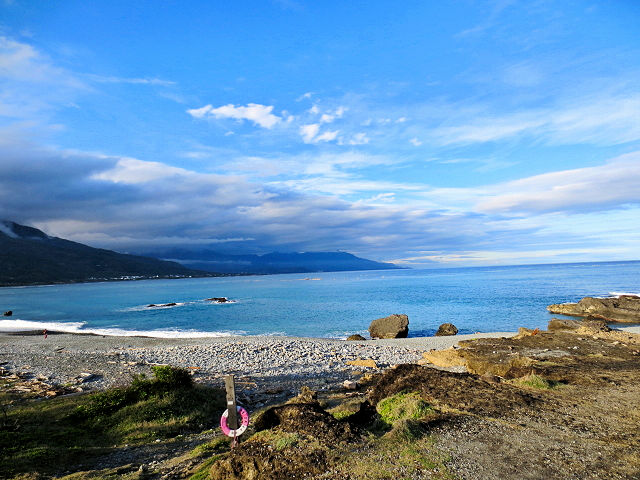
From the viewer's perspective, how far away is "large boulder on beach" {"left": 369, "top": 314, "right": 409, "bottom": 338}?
119 feet

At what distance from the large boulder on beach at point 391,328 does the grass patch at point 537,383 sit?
2395cm

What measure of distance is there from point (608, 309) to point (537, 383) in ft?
142

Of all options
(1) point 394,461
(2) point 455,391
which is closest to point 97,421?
(1) point 394,461

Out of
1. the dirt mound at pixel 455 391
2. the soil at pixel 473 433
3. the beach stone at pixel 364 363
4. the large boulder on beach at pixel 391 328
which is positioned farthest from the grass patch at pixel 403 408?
the large boulder on beach at pixel 391 328

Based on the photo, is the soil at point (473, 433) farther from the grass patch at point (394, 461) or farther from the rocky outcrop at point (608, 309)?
the rocky outcrop at point (608, 309)

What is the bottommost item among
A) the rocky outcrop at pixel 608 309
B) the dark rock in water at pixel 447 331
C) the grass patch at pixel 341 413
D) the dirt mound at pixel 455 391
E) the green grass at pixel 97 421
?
the dark rock in water at pixel 447 331

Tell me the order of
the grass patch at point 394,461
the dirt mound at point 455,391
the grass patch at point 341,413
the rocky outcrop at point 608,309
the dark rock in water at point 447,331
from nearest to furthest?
the grass patch at point 394,461, the dirt mound at point 455,391, the grass patch at point 341,413, the dark rock in water at point 447,331, the rocky outcrop at point 608,309

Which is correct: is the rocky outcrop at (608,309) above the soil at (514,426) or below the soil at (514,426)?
below

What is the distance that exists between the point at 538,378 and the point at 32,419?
52.4 ft

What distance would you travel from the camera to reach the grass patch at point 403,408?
9383 mm

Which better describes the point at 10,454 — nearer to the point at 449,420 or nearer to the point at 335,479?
the point at 335,479

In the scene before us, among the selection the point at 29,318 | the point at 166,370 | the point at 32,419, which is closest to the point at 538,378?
the point at 166,370

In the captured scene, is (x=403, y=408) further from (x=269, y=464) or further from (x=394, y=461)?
(x=269, y=464)

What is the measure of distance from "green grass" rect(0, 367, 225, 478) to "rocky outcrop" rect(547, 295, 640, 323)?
4899 cm
